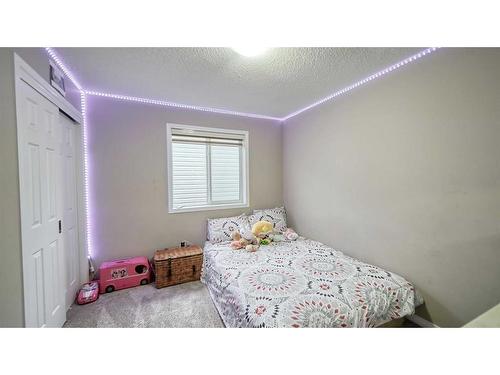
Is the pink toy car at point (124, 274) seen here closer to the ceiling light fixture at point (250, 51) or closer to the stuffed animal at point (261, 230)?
the stuffed animal at point (261, 230)

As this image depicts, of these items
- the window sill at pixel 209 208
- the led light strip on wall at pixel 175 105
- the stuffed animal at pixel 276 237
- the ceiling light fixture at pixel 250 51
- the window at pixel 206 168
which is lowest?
the stuffed animal at pixel 276 237

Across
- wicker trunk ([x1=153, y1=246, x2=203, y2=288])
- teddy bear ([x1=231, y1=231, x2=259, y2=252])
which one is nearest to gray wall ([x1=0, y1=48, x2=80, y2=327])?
wicker trunk ([x1=153, y1=246, x2=203, y2=288])

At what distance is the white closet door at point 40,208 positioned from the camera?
115cm

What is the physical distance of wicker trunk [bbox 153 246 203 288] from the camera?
227 cm

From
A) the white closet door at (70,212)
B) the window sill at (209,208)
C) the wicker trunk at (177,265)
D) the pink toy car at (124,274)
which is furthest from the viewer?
the window sill at (209,208)

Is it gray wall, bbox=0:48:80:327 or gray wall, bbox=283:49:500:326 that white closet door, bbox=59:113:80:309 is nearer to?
gray wall, bbox=0:48:80:327

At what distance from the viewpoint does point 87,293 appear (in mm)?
1979

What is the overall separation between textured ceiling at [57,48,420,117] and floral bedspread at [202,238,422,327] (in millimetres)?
1948

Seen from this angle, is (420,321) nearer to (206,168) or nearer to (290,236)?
(290,236)

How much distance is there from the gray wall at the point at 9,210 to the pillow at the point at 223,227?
5.93 feet

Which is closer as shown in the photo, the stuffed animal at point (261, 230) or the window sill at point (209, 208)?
the stuffed animal at point (261, 230)

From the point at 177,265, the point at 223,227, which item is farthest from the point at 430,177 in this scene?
the point at 177,265

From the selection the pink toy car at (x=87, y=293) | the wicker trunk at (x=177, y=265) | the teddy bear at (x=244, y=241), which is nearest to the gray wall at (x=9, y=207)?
the pink toy car at (x=87, y=293)

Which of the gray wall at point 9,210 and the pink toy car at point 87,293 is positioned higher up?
the gray wall at point 9,210
